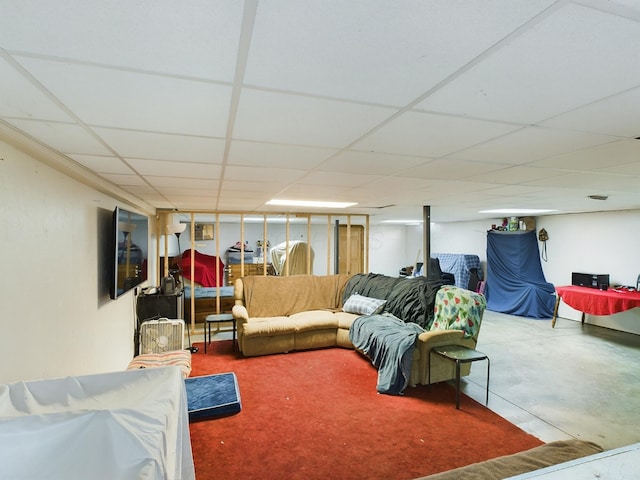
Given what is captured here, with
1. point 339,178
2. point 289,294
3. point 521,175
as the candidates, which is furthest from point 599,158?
point 289,294

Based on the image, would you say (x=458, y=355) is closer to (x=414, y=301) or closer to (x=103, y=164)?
(x=414, y=301)

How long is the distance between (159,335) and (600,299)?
626 cm

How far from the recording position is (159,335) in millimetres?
3877

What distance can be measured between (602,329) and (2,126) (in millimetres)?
7676

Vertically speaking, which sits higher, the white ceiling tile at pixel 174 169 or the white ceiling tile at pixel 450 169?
the white ceiling tile at pixel 450 169

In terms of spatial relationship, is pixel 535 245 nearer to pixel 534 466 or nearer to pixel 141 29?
pixel 534 466

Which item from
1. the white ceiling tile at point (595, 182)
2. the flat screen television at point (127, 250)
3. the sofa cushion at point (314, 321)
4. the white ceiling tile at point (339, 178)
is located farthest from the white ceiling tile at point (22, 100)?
the sofa cushion at point (314, 321)

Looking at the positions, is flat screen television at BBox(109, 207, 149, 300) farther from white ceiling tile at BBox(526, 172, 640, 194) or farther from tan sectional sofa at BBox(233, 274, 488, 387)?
white ceiling tile at BBox(526, 172, 640, 194)

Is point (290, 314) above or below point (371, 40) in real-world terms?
below

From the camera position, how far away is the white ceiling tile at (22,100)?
0.99 m

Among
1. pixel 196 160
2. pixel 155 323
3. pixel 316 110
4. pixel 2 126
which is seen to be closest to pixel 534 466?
pixel 316 110

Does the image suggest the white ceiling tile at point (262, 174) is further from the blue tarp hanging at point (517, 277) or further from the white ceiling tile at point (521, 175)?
the blue tarp hanging at point (517, 277)

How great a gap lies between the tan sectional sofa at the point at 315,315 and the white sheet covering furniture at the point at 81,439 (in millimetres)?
2762

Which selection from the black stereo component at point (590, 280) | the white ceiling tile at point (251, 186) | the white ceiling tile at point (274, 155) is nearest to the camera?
the white ceiling tile at point (274, 155)
